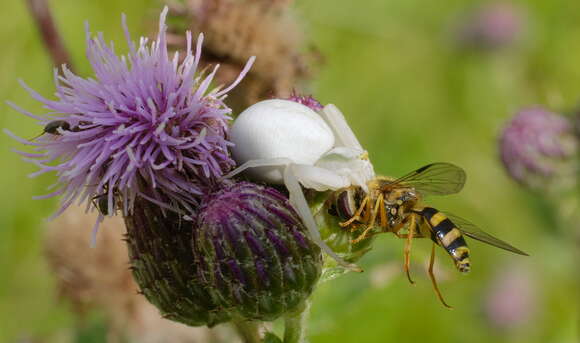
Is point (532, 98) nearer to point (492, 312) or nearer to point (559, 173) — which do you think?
point (492, 312)

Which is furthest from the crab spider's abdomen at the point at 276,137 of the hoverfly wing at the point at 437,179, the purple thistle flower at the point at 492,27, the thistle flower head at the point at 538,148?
the purple thistle flower at the point at 492,27

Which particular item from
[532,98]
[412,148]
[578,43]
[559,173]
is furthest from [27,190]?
[578,43]

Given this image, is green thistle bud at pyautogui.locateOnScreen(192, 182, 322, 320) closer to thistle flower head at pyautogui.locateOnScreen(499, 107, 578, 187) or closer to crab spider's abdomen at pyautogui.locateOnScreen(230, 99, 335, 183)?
crab spider's abdomen at pyautogui.locateOnScreen(230, 99, 335, 183)

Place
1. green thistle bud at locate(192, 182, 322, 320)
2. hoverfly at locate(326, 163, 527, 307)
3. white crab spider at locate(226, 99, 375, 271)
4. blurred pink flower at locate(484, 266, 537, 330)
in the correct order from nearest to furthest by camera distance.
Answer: green thistle bud at locate(192, 182, 322, 320), white crab spider at locate(226, 99, 375, 271), hoverfly at locate(326, 163, 527, 307), blurred pink flower at locate(484, 266, 537, 330)

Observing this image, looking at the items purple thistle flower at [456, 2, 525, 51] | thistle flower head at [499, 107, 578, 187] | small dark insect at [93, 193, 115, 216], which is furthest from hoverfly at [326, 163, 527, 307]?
purple thistle flower at [456, 2, 525, 51]

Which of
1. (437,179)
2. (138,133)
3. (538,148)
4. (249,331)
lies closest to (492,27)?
(538,148)

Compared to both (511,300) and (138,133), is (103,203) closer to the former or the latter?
(138,133)
